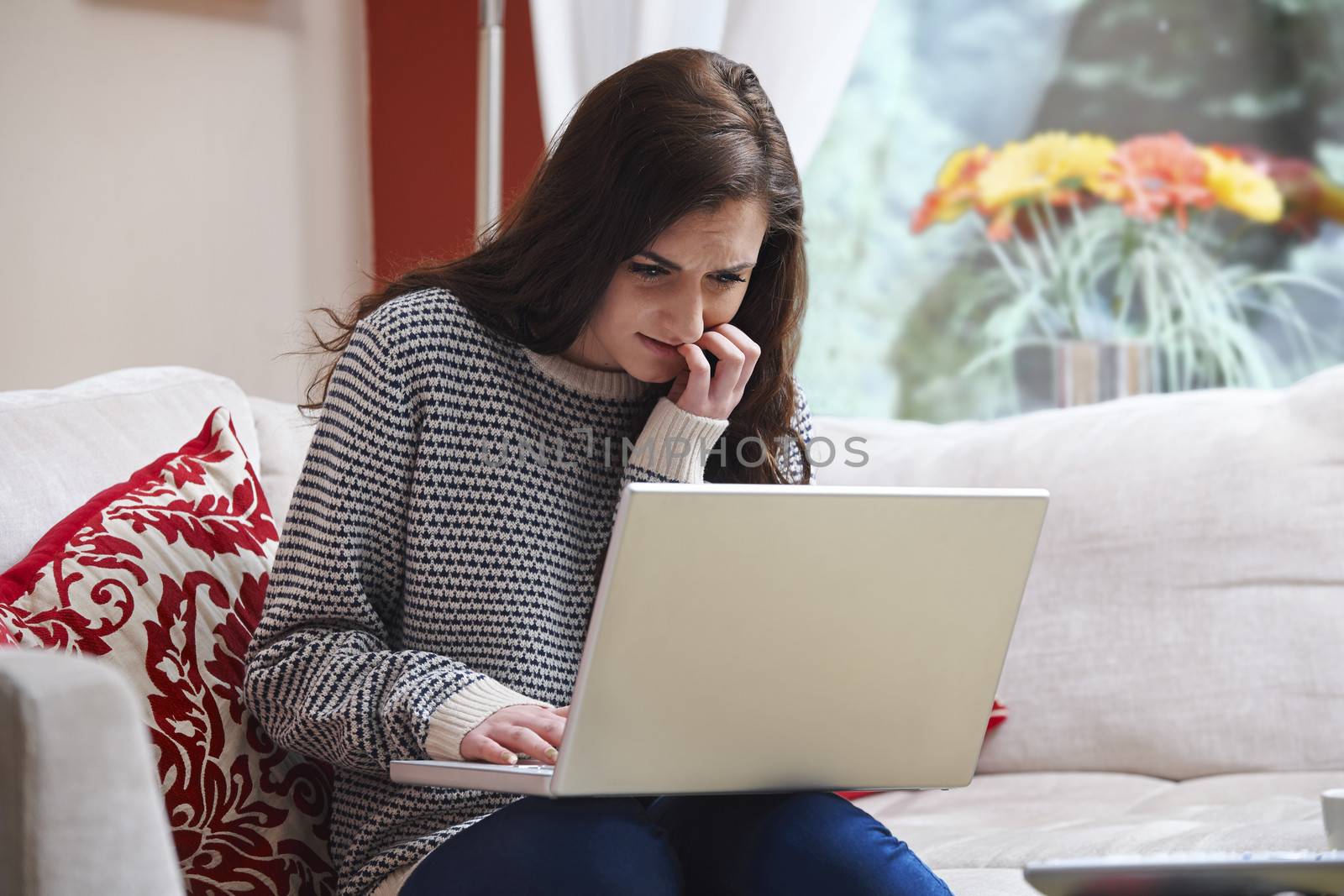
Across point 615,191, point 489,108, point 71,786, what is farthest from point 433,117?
point 71,786

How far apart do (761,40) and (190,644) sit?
1.42 meters

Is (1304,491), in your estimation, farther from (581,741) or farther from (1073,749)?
(581,741)

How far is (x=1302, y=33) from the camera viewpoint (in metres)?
2.54

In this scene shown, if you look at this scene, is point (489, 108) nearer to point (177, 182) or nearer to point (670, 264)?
point (177, 182)

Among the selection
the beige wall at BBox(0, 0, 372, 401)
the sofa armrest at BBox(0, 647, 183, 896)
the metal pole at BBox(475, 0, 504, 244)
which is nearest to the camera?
the sofa armrest at BBox(0, 647, 183, 896)

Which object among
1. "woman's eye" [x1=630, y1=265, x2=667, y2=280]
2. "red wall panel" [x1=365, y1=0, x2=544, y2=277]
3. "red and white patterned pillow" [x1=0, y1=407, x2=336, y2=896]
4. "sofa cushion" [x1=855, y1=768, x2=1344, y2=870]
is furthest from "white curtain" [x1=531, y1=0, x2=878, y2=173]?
"red and white patterned pillow" [x1=0, y1=407, x2=336, y2=896]

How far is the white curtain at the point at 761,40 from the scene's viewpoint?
2213 mm

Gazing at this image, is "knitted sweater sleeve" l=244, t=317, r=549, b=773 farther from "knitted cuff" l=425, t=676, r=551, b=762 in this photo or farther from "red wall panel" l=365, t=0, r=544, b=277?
"red wall panel" l=365, t=0, r=544, b=277

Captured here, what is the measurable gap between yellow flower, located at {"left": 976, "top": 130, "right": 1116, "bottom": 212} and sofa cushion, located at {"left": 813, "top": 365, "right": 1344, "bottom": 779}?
2.93 ft

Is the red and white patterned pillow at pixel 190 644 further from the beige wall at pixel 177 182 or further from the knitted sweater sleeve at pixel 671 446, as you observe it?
the beige wall at pixel 177 182

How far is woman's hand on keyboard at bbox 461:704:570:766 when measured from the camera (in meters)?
0.99

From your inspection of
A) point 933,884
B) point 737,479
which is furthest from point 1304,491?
point 933,884

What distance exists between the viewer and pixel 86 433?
4.51 feet

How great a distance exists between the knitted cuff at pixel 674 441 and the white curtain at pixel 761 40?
0.99m
